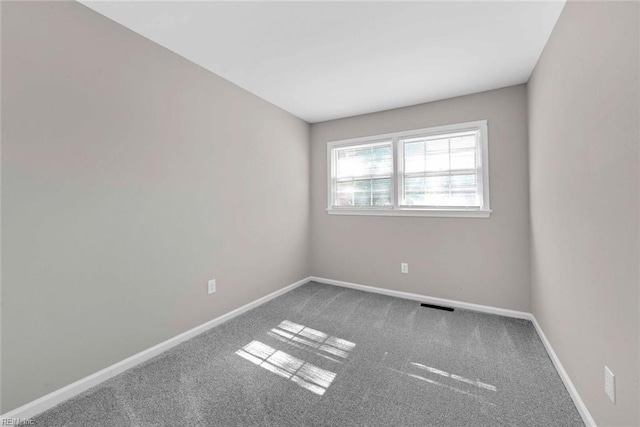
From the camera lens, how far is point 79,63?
173 centimetres

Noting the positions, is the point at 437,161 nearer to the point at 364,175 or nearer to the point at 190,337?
the point at 364,175

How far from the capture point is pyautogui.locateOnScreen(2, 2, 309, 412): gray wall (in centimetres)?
150

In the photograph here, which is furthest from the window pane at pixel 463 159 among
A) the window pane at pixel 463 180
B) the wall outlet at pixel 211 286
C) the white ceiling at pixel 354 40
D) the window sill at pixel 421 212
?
the wall outlet at pixel 211 286

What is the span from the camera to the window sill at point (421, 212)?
304 cm

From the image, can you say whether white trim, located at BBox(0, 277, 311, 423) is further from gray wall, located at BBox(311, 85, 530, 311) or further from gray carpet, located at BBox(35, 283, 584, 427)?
gray wall, located at BBox(311, 85, 530, 311)

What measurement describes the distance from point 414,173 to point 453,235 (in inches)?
35.7

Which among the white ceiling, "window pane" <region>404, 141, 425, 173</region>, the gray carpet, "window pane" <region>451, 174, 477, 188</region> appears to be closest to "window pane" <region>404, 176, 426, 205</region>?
"window pane" <region>404, 141, 425, 173</region>

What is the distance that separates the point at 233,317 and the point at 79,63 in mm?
2469

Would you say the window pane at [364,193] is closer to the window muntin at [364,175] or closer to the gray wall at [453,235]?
the window muntin at [364,175]

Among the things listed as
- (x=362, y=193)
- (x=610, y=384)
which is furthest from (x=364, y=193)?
(x=610, y=384)

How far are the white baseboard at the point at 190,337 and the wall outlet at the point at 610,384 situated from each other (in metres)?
0.29

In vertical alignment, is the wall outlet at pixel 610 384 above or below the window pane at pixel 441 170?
below

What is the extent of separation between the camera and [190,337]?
2.42m

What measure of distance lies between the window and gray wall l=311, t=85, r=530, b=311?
10cm
